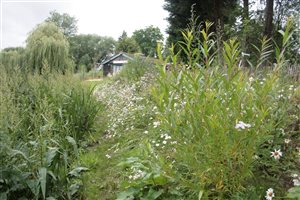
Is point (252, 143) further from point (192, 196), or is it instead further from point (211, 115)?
point (192, 196)

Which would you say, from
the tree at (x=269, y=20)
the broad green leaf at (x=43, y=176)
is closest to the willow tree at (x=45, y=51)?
the tree at (x=269, y=20)

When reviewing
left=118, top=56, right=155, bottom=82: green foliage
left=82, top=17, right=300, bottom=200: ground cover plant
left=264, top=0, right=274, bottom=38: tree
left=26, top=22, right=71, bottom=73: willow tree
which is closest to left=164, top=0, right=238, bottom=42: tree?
left=264, top=0, right=274, bottom=38: tree

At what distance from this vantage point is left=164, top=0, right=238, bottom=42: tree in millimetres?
11378

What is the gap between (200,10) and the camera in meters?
11.6

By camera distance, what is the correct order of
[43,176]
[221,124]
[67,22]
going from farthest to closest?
[67,22] → [43,176] → [221,124]

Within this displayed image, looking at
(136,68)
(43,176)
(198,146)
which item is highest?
(136,68)

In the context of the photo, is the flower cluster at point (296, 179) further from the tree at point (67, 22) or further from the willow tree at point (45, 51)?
the tree at point (67, 22)

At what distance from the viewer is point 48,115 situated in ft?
6.73

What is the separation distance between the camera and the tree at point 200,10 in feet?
37.3

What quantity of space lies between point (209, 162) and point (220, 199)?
0.24 metres

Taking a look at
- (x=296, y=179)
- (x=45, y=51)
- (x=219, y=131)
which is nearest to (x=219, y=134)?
(x=219, y=131)

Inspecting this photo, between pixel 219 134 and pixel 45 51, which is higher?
pixel 45 51

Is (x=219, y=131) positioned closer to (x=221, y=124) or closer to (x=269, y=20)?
(x=221, y=124)

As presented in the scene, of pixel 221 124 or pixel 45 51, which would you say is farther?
pixel 45 51
